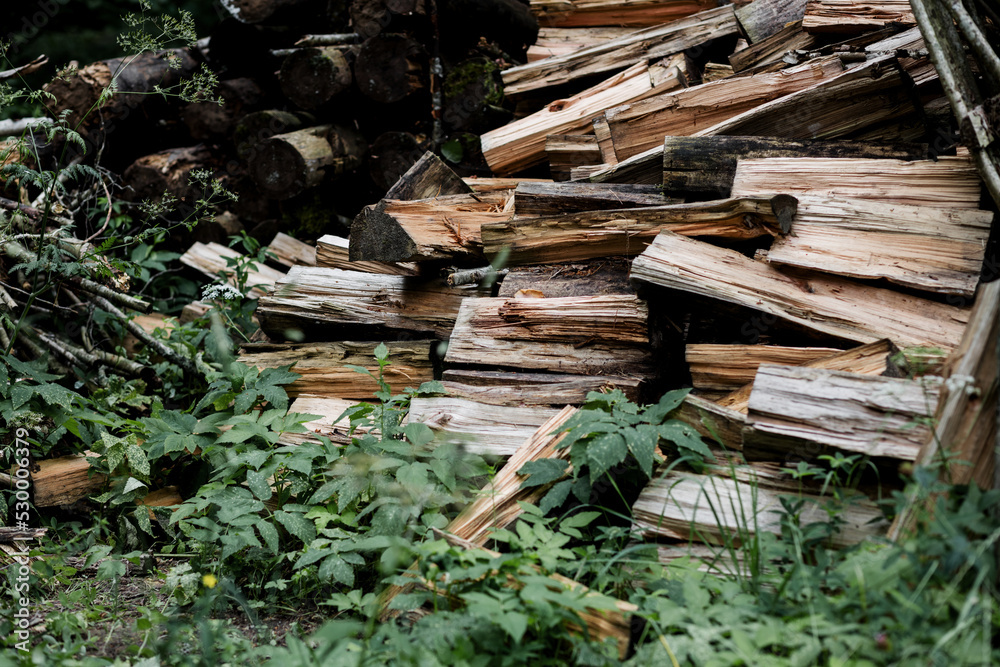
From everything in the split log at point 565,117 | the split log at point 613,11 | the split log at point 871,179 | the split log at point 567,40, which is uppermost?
the split log at point 613,11

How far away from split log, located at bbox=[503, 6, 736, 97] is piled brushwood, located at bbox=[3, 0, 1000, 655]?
0.02 meters

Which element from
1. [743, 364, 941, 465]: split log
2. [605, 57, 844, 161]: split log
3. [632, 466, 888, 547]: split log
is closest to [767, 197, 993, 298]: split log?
[743, 364, 941, 465]: split log

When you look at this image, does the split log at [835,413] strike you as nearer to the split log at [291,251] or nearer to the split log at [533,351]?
the split log at [533,351]

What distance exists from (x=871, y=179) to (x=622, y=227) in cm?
101

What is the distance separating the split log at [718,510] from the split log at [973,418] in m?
0.19

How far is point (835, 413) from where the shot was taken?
75.8 inches

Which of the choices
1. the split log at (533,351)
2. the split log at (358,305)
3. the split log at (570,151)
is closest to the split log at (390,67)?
the split log at (570,151)

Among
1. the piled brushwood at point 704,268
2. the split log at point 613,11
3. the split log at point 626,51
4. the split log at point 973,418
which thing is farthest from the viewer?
the split log at point 613,11

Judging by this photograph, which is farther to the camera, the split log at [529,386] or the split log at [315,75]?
the split log at [315,75]

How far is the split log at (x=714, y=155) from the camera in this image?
288 cm

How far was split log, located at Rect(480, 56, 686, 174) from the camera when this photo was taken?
373 cm

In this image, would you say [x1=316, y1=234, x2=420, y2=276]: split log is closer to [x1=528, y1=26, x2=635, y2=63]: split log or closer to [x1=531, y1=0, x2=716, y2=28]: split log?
[x1=528, y1=26, x2=635, y2=63]: split log

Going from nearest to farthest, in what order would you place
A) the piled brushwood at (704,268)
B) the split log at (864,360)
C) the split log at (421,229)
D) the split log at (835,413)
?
the split log at (835,413), the piled brushwood at (704,268), the split log at (864,360), the split log at (421,229)

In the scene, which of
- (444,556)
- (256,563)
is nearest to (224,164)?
(256,563)
